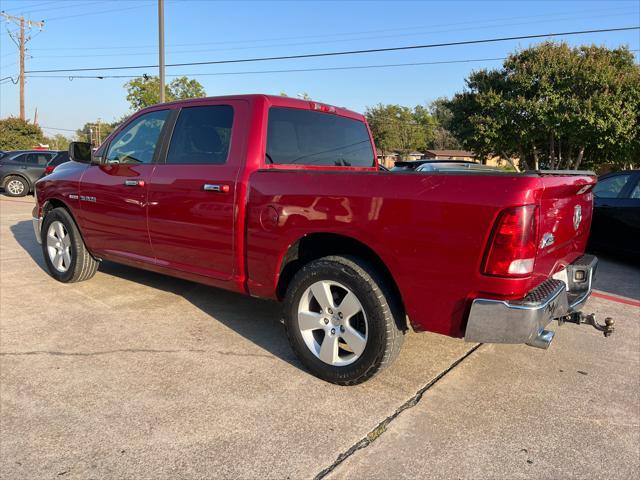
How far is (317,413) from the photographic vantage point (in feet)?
9.02

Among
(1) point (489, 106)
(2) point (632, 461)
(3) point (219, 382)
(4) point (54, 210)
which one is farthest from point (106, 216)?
(1) point (489, 106)

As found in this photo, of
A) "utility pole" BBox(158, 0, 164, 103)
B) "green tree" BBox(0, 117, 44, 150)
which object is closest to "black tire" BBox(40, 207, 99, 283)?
"utility pole" BBox(158, 0, 164, 103)

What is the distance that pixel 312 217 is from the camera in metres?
3.00

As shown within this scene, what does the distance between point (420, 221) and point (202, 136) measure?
2053 mm

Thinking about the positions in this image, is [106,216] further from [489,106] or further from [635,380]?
[489,106]

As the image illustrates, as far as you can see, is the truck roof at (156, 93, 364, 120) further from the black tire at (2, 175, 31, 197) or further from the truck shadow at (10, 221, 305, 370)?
the black tire at (2, 175, 31, 197)

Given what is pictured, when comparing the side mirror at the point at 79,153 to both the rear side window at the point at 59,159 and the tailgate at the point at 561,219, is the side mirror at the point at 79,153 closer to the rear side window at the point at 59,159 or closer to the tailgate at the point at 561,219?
the tailgate at the point at 561,219

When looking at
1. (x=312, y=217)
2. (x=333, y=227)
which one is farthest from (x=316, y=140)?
(x=333, y=227)

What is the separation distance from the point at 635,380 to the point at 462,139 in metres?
21.6

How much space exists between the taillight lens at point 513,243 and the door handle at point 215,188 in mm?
1862

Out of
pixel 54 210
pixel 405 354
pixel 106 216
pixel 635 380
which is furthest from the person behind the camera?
pixel 54 210

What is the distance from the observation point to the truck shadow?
12.3ft

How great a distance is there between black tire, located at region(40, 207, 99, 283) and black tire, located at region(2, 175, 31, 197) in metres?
13.5

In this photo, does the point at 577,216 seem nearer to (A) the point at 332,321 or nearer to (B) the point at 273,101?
(A) the point at 332,321
